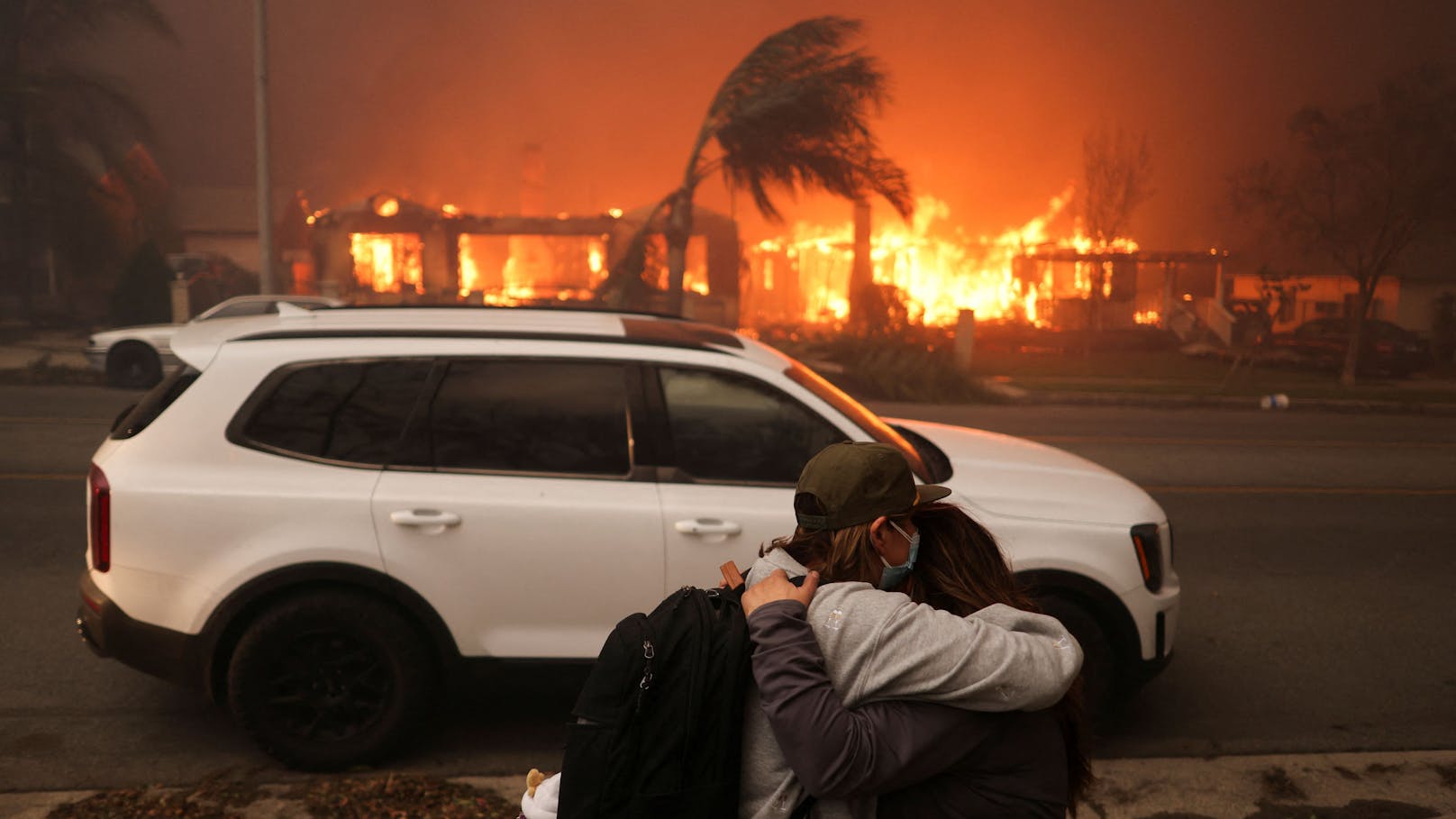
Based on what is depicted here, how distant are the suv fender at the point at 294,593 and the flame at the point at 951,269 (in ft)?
96.4

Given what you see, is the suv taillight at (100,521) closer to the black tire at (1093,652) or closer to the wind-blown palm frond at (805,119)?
the black tire at (1093,652)

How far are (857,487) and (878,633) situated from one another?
0.89 ft

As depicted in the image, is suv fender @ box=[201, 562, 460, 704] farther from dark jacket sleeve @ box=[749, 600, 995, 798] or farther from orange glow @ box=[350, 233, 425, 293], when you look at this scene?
orange glow @ box=[350, 233, 425, 293]

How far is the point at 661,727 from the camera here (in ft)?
6.62

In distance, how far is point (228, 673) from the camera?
4492 mm

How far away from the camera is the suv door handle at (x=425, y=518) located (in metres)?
4.48

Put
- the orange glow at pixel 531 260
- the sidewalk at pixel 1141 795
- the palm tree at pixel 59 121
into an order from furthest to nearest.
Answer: the orange glow at pixel 531 260 < the palm tree at pixel 59 121 < the sidewalk at pixel 1141 795

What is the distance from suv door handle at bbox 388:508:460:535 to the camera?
4.48 metres

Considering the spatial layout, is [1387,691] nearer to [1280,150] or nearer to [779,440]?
[779,440]

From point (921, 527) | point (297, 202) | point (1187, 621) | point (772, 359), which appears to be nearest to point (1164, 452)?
point (1187, 621)

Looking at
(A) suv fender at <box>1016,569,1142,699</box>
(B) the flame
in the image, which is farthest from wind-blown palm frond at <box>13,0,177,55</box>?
(A) suv fender at <box>1016,569,1142,699</box>

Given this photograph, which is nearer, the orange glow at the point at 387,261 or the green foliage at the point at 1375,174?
the green foliage at the point at 1375,174

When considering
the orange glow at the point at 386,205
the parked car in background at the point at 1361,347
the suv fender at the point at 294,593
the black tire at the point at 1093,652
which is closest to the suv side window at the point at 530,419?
the suv fender at the point at 294,593

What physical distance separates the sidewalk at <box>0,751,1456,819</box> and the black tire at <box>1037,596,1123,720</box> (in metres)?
0.26
